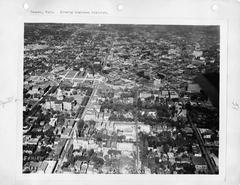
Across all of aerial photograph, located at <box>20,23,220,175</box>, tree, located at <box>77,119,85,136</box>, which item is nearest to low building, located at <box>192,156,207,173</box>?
aerial photograph, located at <box>20,23,220,175</box>

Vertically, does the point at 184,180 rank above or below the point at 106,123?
below

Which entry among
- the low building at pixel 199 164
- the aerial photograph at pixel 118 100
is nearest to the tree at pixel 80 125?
the aerial photograph at pixel 118 100

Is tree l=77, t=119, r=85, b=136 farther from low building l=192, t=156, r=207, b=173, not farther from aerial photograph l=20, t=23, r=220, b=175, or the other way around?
low building l=192, t=156, r=207, b=173

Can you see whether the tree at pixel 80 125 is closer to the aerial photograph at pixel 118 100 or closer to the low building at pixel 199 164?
the aerial photograph at pixel 118 100

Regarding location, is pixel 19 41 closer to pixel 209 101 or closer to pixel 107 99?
pixel 107 99

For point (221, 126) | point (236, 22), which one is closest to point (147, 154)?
point (221, 126)

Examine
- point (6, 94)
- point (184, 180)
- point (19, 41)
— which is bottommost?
point (184, 180)

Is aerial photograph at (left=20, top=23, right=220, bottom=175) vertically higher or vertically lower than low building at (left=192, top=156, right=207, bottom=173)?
higher

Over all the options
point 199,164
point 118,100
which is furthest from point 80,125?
point 199,164

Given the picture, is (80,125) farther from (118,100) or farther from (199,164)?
(199,164)
